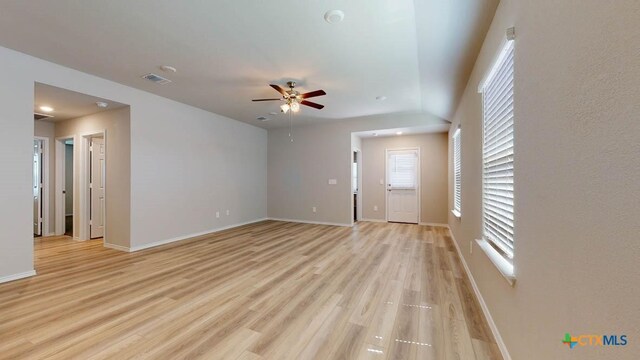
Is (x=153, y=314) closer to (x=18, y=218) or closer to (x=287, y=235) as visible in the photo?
(x=18, y=218)

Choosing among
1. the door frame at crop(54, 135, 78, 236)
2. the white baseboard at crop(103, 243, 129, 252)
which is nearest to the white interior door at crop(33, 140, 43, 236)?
the door frame at crop(54, 135, 78, 236)

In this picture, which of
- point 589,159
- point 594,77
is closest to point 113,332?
point 589,159

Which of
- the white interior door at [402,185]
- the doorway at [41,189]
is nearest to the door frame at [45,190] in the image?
the doorway at [41,189]

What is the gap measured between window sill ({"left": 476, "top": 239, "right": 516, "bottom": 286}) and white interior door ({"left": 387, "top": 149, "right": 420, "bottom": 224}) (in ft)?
14.6

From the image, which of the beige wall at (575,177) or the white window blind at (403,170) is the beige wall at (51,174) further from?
the beige wall at (575,177)

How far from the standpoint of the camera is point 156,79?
12.5 feet

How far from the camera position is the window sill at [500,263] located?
1.56 metres

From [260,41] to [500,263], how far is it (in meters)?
3.07

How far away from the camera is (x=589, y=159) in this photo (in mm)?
860

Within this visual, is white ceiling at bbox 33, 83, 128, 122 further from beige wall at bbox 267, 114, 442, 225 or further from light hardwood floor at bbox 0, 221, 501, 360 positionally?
beige wall at bbox 267, 114, 442, 225

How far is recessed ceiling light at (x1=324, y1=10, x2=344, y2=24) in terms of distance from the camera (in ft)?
7.52

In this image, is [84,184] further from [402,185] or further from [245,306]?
[402,185]

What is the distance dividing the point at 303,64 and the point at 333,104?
1.80 metres

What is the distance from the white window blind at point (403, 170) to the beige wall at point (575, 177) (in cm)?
524
